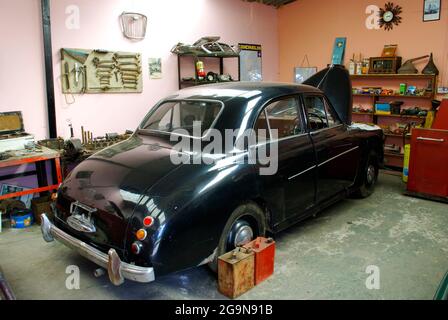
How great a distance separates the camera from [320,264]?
123 inches

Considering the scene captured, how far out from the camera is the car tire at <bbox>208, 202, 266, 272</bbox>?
8.98 ft

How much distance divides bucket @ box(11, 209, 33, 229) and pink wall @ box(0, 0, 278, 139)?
3.44 feet

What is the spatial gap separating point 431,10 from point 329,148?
3.62 metres

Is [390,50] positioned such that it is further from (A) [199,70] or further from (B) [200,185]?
(B) [200,185]

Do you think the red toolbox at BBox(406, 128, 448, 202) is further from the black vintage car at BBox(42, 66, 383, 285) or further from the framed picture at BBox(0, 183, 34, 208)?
the framed picture at BBox(0, 183, 34, 208)

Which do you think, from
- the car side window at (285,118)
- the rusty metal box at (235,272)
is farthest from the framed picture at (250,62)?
the rusty metal box at (235,272)

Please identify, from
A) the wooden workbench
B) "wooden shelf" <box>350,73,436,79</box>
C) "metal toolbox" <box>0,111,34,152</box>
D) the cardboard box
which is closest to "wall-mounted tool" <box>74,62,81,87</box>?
"metal toolbox" <box>0,111,34,152</box>

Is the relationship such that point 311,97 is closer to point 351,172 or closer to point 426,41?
point 351,172

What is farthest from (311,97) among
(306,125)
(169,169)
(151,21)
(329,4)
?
(329,4)

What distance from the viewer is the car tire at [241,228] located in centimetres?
274

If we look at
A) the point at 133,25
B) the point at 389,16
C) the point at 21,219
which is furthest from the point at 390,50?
the point at 21,219

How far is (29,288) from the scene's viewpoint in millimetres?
2807
